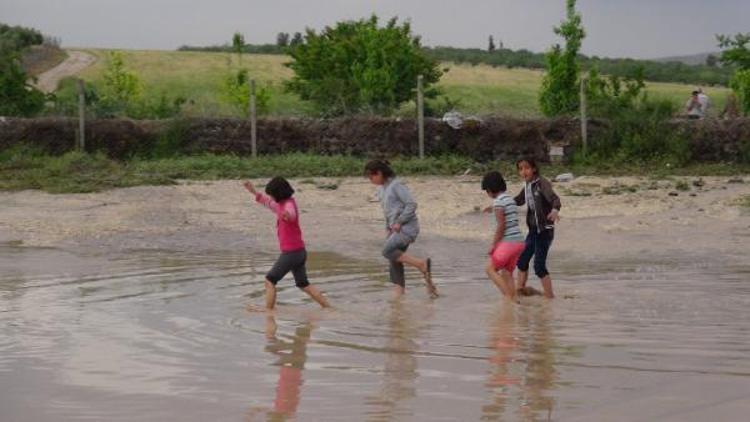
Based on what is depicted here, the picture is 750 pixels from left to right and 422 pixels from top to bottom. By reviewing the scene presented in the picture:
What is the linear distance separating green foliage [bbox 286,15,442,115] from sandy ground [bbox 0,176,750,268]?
8.97 m

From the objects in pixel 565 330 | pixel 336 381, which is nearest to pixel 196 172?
pixel 565 330

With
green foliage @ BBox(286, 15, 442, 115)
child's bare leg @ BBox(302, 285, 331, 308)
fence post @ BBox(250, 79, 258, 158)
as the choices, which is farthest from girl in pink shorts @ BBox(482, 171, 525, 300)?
green foliage @ BBox(286, 15, 442, 115)

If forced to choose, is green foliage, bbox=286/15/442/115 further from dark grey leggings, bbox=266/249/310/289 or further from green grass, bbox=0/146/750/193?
dark grey leggings, bbox=266/249/310/289

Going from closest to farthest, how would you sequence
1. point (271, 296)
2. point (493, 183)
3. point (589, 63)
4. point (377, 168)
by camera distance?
point (271, 296), point (493, 183), point (377, 168), point (589, 63)

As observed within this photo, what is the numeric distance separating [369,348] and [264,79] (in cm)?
5117

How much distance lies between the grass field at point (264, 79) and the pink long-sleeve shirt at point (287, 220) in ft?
127

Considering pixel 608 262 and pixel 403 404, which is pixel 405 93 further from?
pixel 403 404

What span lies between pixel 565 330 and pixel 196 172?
16.1 meters

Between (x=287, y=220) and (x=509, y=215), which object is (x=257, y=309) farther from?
(x=509, y=215)

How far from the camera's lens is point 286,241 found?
11875mm

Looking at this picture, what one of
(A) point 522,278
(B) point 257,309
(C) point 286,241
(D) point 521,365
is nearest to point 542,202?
(A) point 522,278

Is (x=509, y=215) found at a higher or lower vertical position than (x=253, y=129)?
lower

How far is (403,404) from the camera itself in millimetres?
7387

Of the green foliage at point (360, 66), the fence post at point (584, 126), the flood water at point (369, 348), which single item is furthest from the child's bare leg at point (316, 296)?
the green foliage at point (360, 66)
